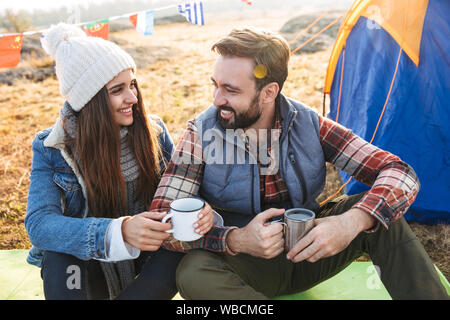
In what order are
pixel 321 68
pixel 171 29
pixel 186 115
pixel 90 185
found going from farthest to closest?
pixel 171 29, pixel 321 68, pixel 186 115, pixel 90 185

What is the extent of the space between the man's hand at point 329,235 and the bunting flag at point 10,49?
3.47 m

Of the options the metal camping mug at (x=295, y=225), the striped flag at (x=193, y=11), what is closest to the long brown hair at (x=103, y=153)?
the metal camping mug at (x=295, y=225)

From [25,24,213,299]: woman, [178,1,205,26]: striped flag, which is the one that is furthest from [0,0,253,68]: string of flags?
[25,24,213,299]: woman

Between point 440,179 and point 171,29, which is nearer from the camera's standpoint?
point 440,179

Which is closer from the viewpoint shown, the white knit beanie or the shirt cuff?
the shirt cuff

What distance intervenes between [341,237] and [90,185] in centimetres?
129

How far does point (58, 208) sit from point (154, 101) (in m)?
5.69

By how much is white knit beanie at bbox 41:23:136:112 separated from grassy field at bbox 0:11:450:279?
1.68 m

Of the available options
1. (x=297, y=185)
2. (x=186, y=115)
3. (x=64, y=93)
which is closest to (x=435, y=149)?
(x=297, y=185)

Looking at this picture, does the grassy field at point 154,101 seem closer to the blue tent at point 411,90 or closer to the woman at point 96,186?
the blue tent at point 411,90

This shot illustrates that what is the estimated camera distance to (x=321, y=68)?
9.17 m

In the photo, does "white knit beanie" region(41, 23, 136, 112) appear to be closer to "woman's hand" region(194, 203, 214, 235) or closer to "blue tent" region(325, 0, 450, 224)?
"woman's hand" region(194, 203, 214, 235)

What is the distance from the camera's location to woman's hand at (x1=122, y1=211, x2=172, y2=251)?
1771 mm

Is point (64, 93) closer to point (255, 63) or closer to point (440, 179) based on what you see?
point (255, 63)
